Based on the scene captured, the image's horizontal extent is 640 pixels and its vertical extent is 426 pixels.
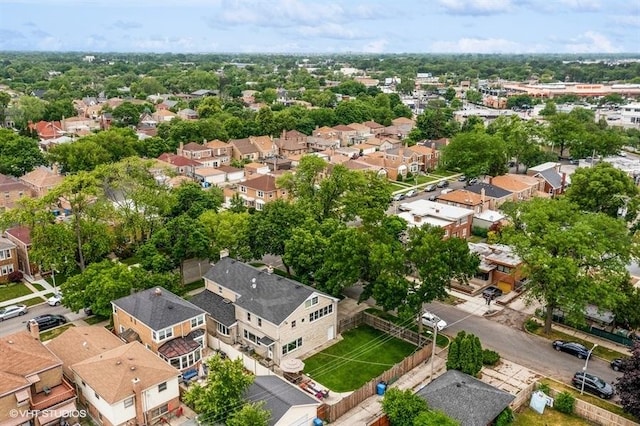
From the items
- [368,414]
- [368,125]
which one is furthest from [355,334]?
[368,125]

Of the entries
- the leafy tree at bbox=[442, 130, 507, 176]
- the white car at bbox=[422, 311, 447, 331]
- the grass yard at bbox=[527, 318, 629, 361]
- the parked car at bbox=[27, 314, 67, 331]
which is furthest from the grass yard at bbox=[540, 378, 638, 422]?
the leafy tree at bbox=[442, 130, 507, 176]

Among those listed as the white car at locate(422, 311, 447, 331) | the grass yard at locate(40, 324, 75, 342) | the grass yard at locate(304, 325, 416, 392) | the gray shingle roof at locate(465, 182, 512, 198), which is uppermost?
the gray shingle roof at locate(465, 182, 512, 198)

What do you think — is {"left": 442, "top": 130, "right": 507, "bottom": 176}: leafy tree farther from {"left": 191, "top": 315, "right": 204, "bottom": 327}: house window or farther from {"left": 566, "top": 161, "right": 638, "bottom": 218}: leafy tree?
{"left": 191, "top": 315, "right": 204, "bottom": 327}: house window

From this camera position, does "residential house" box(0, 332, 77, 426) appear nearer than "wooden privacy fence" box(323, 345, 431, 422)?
Yes

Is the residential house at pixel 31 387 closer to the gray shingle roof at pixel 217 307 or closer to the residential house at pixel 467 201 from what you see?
the gray shingle roof at pixel 217 307

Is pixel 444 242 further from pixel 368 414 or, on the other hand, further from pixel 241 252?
pixel 241 252

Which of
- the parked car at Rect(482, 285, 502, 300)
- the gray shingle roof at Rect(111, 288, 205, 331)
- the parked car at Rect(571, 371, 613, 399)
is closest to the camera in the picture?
the parked car at Rect(571, 371, 613, 399)
